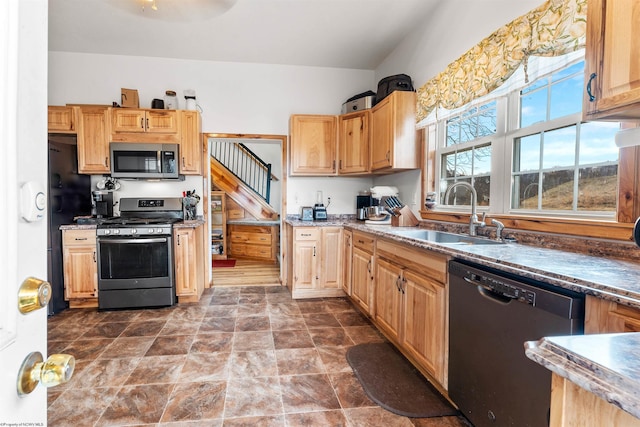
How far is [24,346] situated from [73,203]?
12.2 ft

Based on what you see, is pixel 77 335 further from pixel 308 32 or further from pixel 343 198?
pixel 308 32

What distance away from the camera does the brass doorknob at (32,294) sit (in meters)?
0.42

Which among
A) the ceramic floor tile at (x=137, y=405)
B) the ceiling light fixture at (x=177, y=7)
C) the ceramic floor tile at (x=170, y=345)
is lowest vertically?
the ceramic floor tile at (x=137, y=405)

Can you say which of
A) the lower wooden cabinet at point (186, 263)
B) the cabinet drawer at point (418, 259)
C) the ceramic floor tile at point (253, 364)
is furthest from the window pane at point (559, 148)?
the lower wooden cabinet at point (186, 263)

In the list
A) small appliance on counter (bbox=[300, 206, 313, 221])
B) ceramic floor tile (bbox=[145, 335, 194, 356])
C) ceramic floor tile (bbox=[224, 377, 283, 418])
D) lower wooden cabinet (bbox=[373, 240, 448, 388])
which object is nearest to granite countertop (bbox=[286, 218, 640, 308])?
lower wooden cabinet (bbox=[373, 240, 448, 388])

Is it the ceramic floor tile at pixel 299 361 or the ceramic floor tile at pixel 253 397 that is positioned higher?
the ceramic floor tile at pixel 299 361

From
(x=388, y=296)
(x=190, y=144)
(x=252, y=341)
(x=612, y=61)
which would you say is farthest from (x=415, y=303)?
(x=190, y=144)

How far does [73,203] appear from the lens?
335 cm

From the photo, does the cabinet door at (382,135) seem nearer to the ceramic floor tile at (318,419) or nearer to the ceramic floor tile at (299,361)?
the ceramic floor tile at (299,361)

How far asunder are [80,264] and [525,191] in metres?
4.10

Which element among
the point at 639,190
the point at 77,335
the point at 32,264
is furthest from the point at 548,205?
the point at 77,335

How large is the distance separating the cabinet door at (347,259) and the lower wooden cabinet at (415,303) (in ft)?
2.56

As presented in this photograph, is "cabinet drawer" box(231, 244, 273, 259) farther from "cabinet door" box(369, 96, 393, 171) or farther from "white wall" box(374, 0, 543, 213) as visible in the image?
"cabinet door" box(369, 96, 393, 171)

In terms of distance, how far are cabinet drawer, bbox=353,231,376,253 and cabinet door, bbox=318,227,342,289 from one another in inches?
16.4
